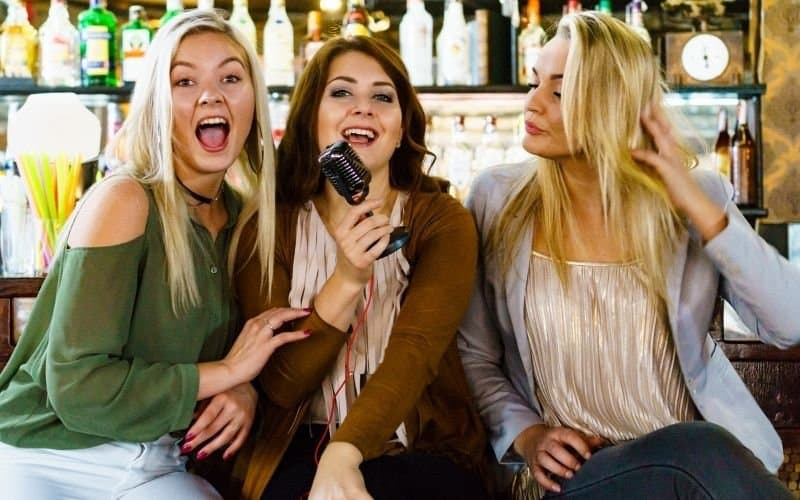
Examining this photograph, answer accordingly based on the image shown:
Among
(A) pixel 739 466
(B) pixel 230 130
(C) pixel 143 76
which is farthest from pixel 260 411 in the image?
(A) pixel 739 466

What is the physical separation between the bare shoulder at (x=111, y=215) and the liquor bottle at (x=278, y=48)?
1.39m

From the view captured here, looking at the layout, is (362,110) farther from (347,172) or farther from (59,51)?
(59,51)

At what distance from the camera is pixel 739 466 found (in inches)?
51.0

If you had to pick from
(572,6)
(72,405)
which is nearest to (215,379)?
(72,405)

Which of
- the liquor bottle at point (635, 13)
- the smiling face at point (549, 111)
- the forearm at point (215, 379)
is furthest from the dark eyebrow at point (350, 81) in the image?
the liquor bottle at point (635, 13)

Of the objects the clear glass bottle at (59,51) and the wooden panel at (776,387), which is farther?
the clear glass bottle at (59,51)

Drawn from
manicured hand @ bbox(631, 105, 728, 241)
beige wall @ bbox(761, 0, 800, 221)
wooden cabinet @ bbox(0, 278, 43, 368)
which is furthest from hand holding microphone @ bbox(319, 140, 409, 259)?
beige wall @ bbox(761, 0, 800, 221)

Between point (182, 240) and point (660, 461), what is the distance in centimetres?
72

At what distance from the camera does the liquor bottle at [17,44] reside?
9.16 ft

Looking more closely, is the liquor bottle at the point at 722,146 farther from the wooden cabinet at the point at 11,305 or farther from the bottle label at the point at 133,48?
the wooden cabinet at the point at 11,305

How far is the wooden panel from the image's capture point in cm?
208

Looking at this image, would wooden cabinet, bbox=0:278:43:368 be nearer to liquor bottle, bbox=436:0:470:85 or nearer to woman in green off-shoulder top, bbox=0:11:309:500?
woman in green off-shoulder top, bbox=0:11:309:500

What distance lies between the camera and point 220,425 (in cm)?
146

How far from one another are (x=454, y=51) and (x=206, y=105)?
141 centimetres
